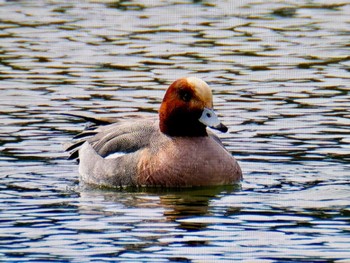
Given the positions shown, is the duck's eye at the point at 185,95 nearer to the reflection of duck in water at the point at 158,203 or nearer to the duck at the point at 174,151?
the duck at the point at 174,151

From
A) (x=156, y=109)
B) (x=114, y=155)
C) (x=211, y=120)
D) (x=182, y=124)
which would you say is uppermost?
(x=211, y=120)

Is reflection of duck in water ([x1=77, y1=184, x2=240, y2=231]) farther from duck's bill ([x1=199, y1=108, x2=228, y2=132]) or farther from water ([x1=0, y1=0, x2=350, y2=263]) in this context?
duck's bill ([x1=199, y1=108, x2=228, y2=132])

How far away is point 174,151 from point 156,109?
12.4ft

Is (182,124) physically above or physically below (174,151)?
above

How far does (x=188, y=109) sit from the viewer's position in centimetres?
1284

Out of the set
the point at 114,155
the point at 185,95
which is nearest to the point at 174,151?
the point at 185,95

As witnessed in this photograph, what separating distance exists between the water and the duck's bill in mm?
611

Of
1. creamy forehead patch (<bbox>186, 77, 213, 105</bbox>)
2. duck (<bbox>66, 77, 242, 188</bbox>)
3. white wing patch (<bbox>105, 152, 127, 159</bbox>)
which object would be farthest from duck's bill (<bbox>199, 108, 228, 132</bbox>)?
white wing patch (<bbox>105, 152, 127, 159</bbox>)

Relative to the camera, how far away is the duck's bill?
1250cm

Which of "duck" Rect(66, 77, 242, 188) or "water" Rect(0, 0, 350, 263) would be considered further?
"duck" Rect(66, 77, 242, 188)

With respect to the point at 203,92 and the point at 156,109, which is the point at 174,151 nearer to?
the point at 203,92

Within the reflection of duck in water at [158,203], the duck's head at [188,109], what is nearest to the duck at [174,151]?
the duck's head at [188,109]

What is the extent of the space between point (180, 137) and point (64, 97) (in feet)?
15.3

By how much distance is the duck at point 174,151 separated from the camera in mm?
12750
